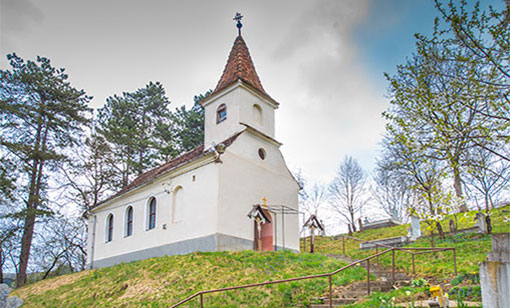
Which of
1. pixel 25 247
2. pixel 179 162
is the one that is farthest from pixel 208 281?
pixel 25 247

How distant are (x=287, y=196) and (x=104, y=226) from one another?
11.3 meters

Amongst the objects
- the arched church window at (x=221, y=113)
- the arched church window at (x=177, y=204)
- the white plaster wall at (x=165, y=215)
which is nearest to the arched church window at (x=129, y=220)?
the white plaster wall at (x=165, y=215)

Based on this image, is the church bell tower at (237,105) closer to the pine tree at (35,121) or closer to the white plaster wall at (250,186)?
the white plaster wall at (250,186)

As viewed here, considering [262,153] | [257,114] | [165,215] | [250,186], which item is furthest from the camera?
[257,114]

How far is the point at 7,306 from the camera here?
11.5 metres

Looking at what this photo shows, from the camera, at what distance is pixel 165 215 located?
21.7 meters

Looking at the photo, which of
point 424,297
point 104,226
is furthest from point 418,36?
point 104,226

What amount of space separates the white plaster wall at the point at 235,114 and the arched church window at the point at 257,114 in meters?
0.13

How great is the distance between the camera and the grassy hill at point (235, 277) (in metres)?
12.8

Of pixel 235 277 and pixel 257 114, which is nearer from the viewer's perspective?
pixel 235 277

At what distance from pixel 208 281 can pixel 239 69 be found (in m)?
12.4

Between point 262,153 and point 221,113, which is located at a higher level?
point 221,113

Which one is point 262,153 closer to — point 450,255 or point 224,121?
point 224,121

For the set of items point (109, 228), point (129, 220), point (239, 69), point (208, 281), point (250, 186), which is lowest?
point (208, 281)
